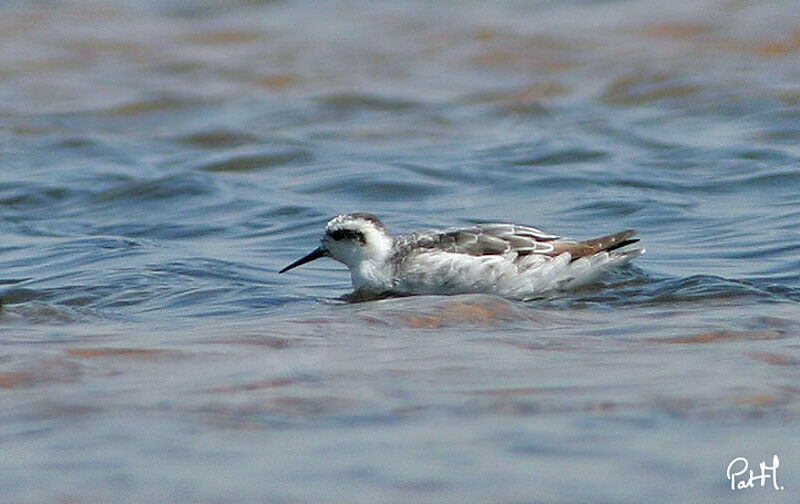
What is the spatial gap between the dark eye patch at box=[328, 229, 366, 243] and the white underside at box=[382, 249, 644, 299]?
21.1 inches

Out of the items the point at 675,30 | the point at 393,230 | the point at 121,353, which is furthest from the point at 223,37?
the point at 121,353

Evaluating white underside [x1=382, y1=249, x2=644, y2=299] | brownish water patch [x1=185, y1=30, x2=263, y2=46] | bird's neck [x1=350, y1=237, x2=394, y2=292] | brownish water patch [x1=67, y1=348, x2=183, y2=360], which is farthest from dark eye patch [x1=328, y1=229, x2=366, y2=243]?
brownish water patch [x1=185, y1=30, x2=263, y2=46]

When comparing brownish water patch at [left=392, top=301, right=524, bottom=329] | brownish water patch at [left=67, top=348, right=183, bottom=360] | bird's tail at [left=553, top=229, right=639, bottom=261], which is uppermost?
bird's tail at [left=553, top=229, right=639, bottom=261]

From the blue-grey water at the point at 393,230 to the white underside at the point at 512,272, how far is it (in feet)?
0.69

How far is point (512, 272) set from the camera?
9.72 m

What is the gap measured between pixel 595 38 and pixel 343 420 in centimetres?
1378

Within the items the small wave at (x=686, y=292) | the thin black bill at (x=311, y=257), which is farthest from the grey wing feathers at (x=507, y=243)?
the thin black bill at (x=311, y=257)

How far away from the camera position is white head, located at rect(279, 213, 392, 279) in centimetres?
1011

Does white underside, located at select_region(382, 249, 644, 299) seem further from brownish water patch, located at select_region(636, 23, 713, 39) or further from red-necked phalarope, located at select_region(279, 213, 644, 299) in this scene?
brownish water patch, located at select_region(636, 23, 713, 39)

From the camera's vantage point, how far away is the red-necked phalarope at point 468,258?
31.8 feet

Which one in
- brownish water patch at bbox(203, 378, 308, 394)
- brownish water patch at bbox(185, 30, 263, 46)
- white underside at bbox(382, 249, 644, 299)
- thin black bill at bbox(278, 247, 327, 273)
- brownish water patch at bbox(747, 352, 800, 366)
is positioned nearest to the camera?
brownish water patch at bbox(203, 378, 308, 394)

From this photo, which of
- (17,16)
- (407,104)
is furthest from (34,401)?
(17,16)
